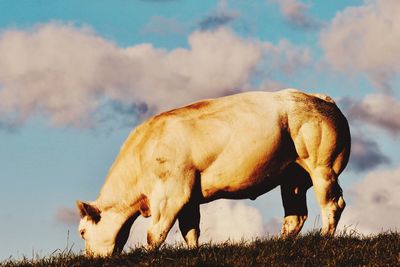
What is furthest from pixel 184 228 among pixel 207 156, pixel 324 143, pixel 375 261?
pixel 375 261

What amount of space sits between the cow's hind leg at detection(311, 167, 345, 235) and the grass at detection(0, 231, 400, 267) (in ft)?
8.11

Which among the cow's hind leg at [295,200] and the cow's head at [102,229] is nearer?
the cow's head at [102,229]

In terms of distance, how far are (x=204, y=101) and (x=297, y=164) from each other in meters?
2.34

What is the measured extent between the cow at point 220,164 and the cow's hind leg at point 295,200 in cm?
2

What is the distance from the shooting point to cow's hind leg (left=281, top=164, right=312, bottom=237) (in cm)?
1747

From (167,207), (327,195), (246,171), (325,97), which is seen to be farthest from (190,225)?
(325,97)

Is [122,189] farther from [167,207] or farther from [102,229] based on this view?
[167,207]

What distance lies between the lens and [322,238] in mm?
14469

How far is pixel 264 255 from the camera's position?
12.9 metres

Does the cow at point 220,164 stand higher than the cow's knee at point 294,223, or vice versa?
the cow at point 220,164

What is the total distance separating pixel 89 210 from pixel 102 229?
486 millimetres

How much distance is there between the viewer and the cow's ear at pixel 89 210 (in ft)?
56.3

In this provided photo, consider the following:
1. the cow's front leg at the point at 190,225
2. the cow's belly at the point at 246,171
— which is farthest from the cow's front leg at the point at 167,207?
the cow's front leg at the point at 190,225

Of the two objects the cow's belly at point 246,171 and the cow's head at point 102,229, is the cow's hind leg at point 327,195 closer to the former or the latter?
the cow's belly at point 246,171
